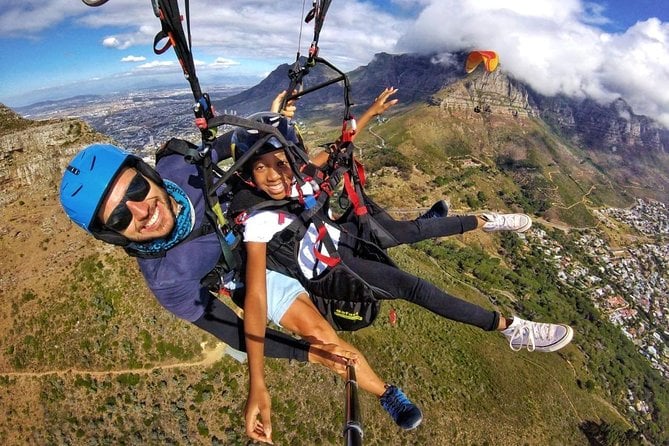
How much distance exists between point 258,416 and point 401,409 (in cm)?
197

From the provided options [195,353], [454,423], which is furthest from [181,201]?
[454,423]

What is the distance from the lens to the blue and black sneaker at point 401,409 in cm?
452

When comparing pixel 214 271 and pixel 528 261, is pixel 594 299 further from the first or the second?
pixel 214 271

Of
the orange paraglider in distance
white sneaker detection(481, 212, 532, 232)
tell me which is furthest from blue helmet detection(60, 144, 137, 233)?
A: the orange paraglider in distance

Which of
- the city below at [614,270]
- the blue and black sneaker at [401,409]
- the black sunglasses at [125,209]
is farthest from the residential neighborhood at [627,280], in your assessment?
the black sunglasses at [125,209]

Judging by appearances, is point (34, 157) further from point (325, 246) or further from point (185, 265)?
point (325, 246)

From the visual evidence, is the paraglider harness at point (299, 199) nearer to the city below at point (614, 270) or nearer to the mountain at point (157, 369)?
the mountain at point (157, 369)

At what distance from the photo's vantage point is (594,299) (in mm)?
102875

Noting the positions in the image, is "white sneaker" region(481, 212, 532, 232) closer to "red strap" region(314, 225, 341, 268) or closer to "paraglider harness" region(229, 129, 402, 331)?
"paraglider harness" region(229, 129, 402, 331)

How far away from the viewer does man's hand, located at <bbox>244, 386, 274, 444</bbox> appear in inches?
148

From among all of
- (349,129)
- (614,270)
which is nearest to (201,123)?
(349,129)

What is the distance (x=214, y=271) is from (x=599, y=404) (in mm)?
70706

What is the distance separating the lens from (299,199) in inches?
201

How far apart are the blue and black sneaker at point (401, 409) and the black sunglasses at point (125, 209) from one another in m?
4.00
